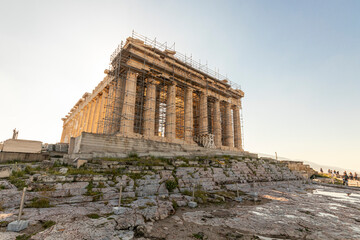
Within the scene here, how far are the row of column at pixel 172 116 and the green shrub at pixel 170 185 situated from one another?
1014cm

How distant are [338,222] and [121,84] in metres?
20.9

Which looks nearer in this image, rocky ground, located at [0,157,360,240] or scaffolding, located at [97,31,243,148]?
rocky ground, located at [0,157,360,240]

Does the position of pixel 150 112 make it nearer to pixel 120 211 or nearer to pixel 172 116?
pixel 172 116

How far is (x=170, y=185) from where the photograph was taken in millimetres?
8961

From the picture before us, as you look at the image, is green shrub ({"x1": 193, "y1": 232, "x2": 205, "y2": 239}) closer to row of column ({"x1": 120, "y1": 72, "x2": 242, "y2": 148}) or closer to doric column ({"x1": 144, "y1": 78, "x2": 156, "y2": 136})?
row of column ({"x1": 120, "y1": 72, "x2": 242, "y2": 148})

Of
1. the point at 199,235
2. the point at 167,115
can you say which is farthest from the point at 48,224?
the point at 167,115

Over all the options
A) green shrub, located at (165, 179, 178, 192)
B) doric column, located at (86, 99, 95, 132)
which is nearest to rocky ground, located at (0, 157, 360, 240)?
green shrub, located at (165, 179, 178, 192)

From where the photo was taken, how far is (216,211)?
6.24 metres

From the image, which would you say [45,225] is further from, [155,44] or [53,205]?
[155,44]

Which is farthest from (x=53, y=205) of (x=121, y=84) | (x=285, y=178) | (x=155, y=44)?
(x=155, y=44)

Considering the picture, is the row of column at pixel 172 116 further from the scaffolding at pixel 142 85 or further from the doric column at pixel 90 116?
the doric column at pixel 90 116

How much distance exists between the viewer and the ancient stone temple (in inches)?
756

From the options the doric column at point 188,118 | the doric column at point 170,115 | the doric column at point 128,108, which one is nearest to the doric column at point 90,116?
the doric column at point 128,108

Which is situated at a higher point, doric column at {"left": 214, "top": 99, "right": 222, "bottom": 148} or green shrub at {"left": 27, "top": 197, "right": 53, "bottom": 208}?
doric column at {"left": 214, "top": 99, "right": 222, "bottom": 148}
